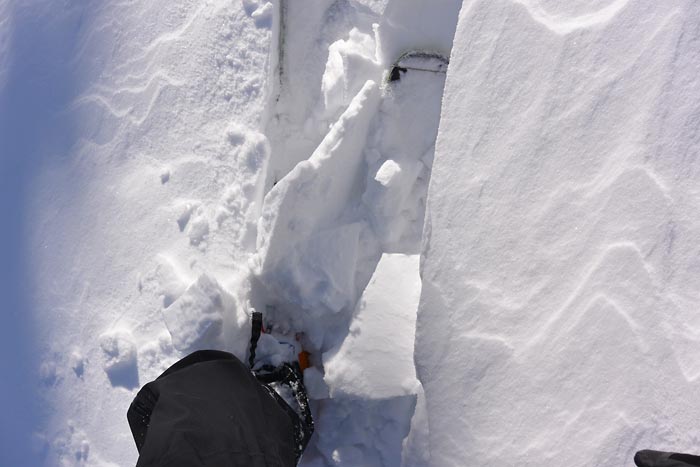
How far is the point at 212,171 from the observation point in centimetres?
163

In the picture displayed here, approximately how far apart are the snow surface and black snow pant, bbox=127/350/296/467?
0.21m

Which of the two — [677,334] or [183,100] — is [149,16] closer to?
[183,100]

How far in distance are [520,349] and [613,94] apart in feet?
1.84

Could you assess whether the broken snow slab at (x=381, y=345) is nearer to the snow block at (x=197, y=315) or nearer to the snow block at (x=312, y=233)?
the snow block at (x=312, y=233)

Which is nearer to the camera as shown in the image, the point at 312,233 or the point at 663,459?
the point at 663,459

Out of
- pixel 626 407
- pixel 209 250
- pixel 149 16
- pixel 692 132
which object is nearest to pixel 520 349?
pixel 626 407

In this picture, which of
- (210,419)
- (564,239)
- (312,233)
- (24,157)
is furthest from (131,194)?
(564,239)

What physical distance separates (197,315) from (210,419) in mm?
371

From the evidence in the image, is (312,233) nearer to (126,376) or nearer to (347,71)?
(347,71)

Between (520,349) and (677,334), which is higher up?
(677,334)

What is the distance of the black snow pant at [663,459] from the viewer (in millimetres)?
1007

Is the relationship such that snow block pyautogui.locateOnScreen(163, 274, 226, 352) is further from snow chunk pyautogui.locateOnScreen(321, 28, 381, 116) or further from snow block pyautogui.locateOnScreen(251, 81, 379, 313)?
snow chunk pyautogui.locateOnScreen(321, 28, 381, 116)

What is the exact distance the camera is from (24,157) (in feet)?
6.22

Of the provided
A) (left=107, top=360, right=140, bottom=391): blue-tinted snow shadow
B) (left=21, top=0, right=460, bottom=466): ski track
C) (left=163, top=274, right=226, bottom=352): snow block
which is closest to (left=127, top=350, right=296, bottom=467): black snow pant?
(left=163, top=274, right=226, bottom=352): snow block
